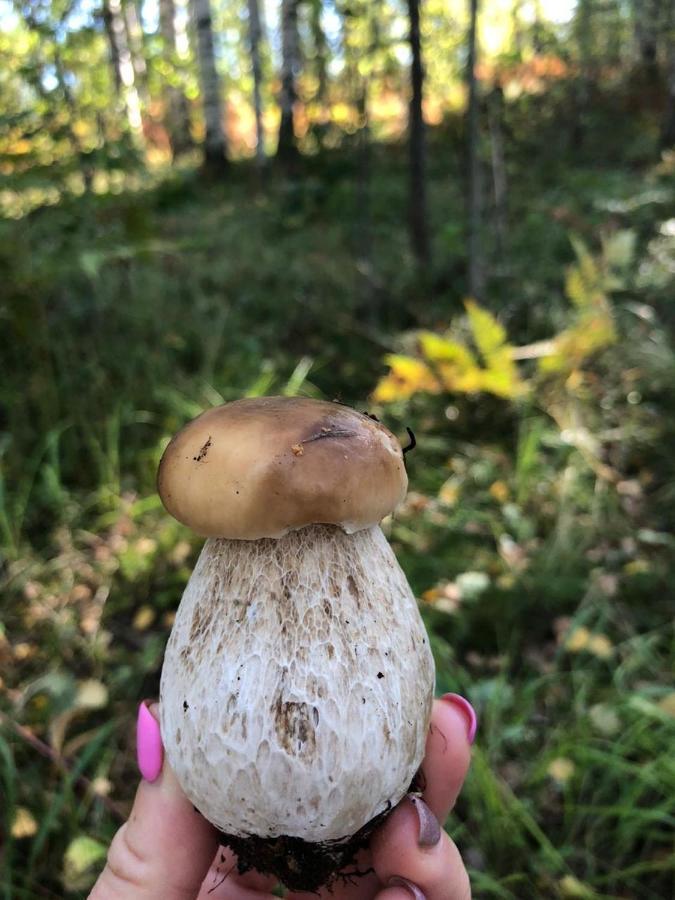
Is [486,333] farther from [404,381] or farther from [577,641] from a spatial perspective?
[577,641]

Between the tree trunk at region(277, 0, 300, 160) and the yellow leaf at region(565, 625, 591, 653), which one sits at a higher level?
the tree trunk at region(277, 0, 300, 160)

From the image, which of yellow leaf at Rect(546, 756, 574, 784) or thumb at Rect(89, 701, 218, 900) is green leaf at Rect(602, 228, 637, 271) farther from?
thumb at Rect(89, 701, 218, 900)

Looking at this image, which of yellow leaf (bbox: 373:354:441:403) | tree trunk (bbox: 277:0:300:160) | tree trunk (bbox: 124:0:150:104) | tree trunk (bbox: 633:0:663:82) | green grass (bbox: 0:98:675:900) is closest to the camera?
green grass (bbox: 0:98:675:900)

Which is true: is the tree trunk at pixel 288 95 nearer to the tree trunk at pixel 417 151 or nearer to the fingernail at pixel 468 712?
the tree trunk at pixel 417 151

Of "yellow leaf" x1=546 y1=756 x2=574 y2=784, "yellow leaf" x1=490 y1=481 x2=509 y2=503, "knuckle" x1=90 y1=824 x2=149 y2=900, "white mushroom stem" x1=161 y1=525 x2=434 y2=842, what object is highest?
"white mushroom stem" x1=161 y1=525 x2=434 y2=842

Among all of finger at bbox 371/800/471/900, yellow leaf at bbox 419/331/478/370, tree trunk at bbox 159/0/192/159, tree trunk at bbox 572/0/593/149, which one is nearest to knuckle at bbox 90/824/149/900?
finger at bbox 371/800/471/900

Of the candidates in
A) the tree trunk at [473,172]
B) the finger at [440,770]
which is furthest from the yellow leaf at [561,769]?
the tree trunk at [473,172]
